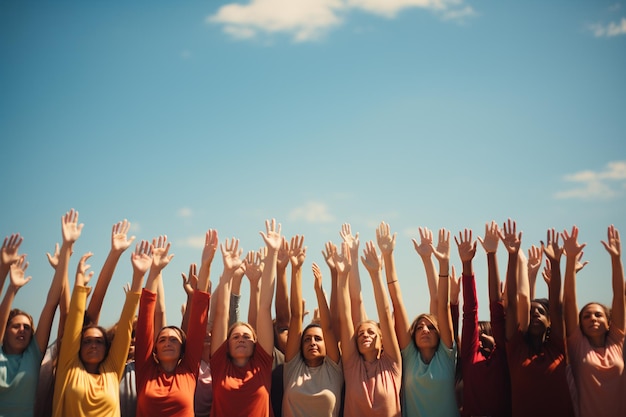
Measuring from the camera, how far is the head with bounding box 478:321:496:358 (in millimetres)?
8367

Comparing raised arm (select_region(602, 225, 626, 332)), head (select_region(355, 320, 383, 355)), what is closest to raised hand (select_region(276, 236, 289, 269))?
head (select_region(355, 320, 383, 355))

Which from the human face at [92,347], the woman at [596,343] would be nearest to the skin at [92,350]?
the human face at [92,347]

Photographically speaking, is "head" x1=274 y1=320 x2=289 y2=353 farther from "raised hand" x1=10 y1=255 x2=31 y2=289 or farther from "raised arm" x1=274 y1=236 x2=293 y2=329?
"raised hand" x1=10 y1=255 x2=31 y2=289

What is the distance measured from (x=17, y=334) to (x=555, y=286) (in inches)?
284

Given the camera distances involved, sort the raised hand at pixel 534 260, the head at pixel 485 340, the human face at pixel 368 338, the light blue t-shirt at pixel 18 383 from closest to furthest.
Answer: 1. the light blue t-shirt at pixel 18 383
2. the human face at pixel 368 338
3. the head at pixel 485 340
4. the raised hand at pixel 534 260

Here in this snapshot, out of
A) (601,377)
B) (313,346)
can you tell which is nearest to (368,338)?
(313,346)

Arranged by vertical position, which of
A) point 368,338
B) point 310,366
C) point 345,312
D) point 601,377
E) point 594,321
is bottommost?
point 601,377

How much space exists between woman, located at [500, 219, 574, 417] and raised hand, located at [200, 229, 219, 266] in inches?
164

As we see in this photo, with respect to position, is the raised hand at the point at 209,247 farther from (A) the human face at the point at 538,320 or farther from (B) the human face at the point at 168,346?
(A) the human face at the point at 538,320

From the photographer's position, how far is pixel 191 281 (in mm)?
9414

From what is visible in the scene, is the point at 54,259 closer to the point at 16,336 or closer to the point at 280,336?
the point at 16,336

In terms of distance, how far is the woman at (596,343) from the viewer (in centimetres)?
751

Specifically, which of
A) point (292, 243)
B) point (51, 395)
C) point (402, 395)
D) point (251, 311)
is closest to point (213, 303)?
point (251, 311)

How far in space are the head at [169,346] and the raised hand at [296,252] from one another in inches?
74.1
